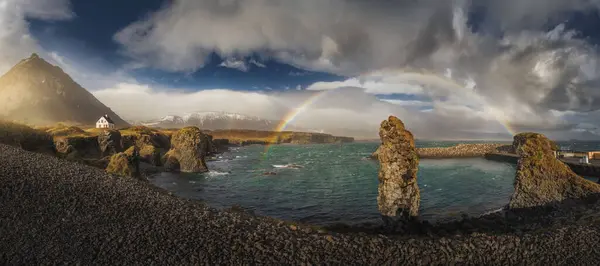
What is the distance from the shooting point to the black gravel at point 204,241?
1504 centimetres

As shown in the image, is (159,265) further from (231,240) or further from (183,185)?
(183,185)

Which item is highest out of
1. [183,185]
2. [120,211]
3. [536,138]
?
[536,138]

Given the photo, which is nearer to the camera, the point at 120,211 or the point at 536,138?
the point at 120,211

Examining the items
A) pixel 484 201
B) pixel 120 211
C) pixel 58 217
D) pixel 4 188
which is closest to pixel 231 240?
pixel 120 211

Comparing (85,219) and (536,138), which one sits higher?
(536,138)

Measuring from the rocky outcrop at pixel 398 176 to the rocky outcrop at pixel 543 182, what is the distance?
498 inches

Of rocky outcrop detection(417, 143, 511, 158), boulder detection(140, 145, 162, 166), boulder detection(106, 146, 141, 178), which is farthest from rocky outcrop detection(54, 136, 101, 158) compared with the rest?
rocky outcrop detection(417, 143, 511, 158)

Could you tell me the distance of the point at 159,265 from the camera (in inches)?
562

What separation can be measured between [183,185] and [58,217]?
93.0 ft

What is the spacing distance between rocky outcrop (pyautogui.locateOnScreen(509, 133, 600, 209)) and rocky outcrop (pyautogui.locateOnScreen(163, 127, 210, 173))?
5447cm

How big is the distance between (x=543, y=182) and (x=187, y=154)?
59110mm

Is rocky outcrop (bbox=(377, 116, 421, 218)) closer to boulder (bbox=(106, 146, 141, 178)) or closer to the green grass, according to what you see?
boulder (bbox=(106, 146, 141, 178))

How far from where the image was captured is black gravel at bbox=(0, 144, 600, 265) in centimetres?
1504

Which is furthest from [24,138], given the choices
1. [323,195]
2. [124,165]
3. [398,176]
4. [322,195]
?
[398,176]
